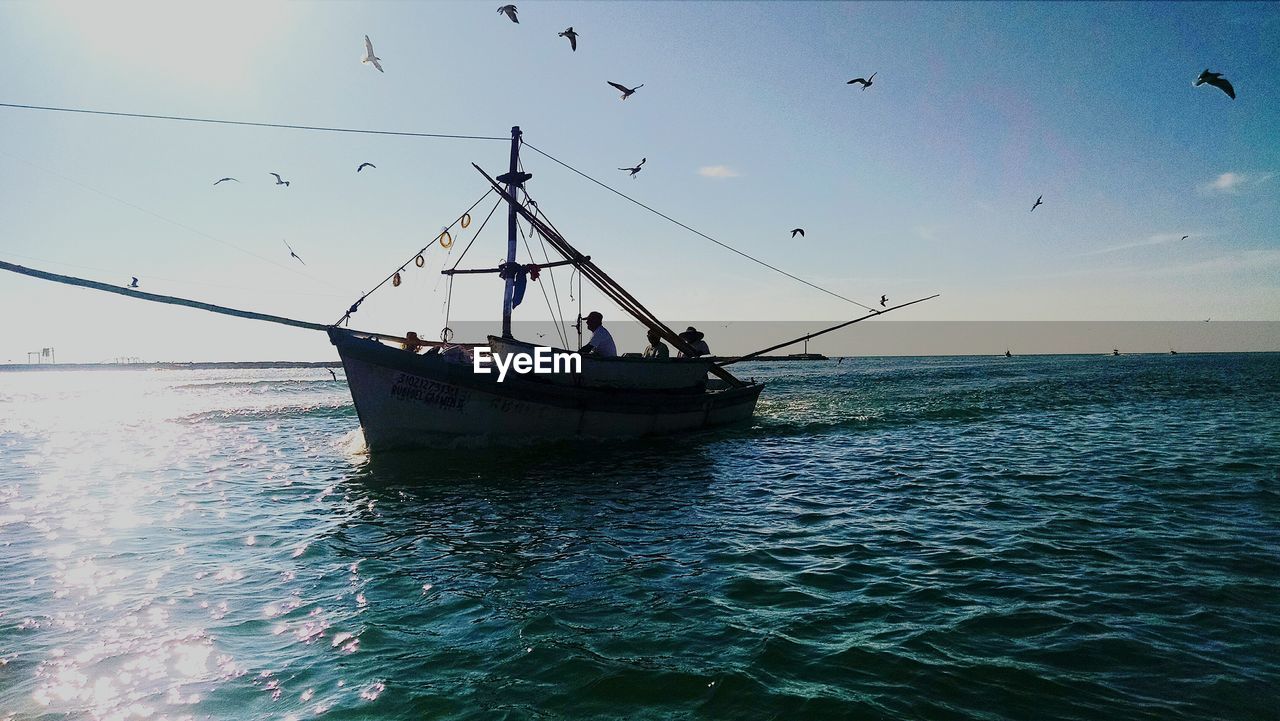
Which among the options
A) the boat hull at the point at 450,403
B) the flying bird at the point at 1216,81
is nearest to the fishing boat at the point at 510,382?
the boat hull at the point at 450,403

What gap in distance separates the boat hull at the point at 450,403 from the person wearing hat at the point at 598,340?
116 cm

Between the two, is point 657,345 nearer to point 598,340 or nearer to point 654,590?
point 598,340

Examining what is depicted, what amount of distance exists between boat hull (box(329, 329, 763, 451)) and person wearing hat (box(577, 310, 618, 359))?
116 centimetres

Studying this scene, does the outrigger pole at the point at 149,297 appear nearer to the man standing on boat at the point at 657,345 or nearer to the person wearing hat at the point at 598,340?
the person wearing hat at the point at 598,340

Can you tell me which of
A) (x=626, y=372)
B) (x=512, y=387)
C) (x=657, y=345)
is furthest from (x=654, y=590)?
(x=657, y=345)

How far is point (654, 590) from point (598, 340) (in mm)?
11851

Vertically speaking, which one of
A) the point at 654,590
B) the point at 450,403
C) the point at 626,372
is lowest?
the point at 654,590

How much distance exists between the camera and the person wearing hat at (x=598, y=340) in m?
18.2

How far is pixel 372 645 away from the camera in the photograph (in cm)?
571

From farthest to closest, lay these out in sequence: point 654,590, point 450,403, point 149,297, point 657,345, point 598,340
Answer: point 657,345
point 598,340
point 450,403
point 149,297
point 654,590

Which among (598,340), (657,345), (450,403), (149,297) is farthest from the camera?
(657,345)

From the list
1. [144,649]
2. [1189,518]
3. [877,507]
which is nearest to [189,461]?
[144,649]

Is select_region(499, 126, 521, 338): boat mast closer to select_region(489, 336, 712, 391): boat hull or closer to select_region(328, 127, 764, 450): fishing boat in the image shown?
select_region(328, 127, 764, 450): fishing boat

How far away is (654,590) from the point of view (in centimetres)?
702
